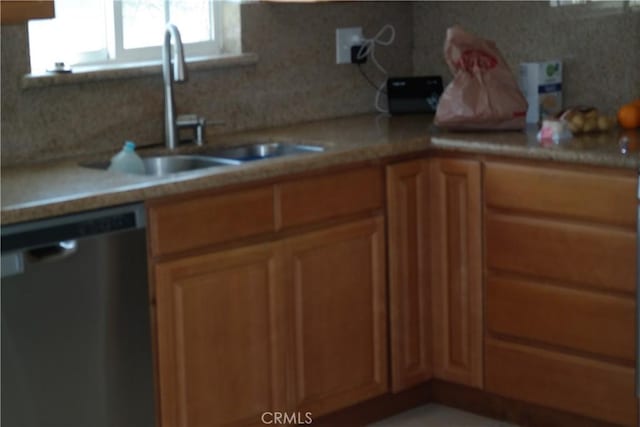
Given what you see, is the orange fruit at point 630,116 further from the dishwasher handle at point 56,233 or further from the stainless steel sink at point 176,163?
the dishwasher handle at point 56,233

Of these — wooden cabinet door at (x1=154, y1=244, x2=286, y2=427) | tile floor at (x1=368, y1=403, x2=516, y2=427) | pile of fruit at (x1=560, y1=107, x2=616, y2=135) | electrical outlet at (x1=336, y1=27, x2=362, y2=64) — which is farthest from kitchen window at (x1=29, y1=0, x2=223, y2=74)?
tile floor at (x1=368, y1=403, x2=516, y2=427)

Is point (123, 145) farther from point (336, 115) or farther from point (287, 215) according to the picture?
point (336, 115)

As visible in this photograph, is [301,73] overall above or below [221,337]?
above

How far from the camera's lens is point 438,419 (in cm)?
384

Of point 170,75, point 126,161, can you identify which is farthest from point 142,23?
point 126,161

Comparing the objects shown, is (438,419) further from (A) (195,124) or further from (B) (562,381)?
(A) (195,124)

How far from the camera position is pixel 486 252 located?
3.69 meters

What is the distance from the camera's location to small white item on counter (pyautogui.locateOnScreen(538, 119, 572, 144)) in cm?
364

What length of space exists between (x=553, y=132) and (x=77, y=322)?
5.08ft

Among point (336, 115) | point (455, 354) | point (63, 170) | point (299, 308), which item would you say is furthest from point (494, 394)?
point (63, 170)

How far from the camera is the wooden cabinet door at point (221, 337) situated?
10.3ft

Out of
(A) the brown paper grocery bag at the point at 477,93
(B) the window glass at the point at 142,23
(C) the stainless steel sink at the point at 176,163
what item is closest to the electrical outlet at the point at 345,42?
(A) the brown paper grocery bag at the point at 477,93

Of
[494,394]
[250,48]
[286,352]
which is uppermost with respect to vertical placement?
[250,48]

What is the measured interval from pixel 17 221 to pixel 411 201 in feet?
4.49
